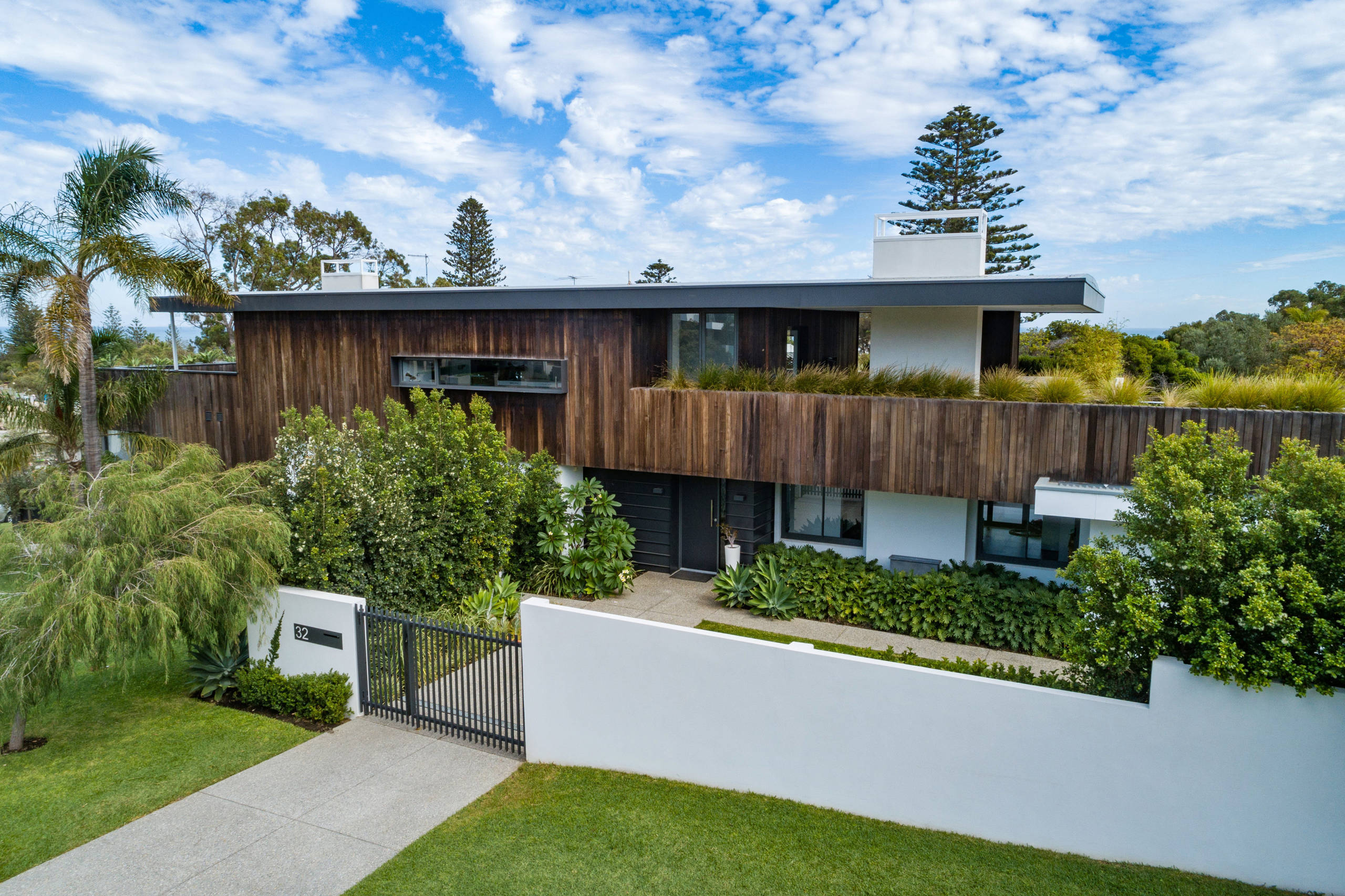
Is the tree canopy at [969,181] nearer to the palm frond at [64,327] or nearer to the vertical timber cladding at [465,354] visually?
the vertical timber cladding at [465,354]

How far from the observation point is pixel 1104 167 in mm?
25828

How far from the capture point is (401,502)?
10445 millimetres

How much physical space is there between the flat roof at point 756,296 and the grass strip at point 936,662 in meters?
4.74

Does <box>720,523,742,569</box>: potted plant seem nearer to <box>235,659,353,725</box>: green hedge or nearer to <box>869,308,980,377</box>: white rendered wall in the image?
<box>869,308,980,377</box>: white rendered wall

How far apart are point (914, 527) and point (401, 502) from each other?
7641 millimetres

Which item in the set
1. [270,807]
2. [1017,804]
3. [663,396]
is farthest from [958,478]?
[270,807]

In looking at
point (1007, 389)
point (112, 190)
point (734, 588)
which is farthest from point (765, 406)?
point (112, 190)

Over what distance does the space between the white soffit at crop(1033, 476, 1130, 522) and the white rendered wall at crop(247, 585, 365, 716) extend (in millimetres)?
→ 8035

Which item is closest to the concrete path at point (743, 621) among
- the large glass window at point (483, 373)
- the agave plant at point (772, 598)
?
the agave plant at point (772, 598)

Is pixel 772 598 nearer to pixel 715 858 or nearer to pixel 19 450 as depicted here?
pixel 715 858

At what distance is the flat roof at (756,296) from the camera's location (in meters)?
10.9

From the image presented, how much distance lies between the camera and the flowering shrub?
9688 mm

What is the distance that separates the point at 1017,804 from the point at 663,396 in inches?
311

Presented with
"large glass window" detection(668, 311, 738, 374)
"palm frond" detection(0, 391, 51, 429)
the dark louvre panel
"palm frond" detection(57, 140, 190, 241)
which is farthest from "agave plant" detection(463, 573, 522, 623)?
the dark louvre panel
